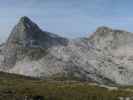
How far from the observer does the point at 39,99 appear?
126000 mm

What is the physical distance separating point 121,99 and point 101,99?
332 inches

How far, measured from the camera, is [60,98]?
5536 inches

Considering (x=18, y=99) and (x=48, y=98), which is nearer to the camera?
(x=18, y=99)

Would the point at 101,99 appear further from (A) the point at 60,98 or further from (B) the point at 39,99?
(B) the point at 39,99

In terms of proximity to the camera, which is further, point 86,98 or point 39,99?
point 86,98

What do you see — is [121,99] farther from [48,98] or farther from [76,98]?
[48,98]

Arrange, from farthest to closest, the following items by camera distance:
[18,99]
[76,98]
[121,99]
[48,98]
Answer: [121,99], [76,98], [48,98], [18,99]

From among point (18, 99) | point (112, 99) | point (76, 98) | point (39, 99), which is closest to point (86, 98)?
point (76, 98)

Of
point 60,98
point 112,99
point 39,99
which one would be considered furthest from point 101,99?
point 39,99

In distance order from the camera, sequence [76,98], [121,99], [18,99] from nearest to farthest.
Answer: [18,99], [76,98], [121,99]

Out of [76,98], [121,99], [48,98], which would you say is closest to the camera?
[48,98]

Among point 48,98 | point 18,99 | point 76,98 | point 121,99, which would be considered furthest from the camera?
point 121,99

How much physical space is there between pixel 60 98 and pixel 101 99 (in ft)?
61.9

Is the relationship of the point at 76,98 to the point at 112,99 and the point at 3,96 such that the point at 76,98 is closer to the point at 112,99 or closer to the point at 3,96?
the point at 112,99
